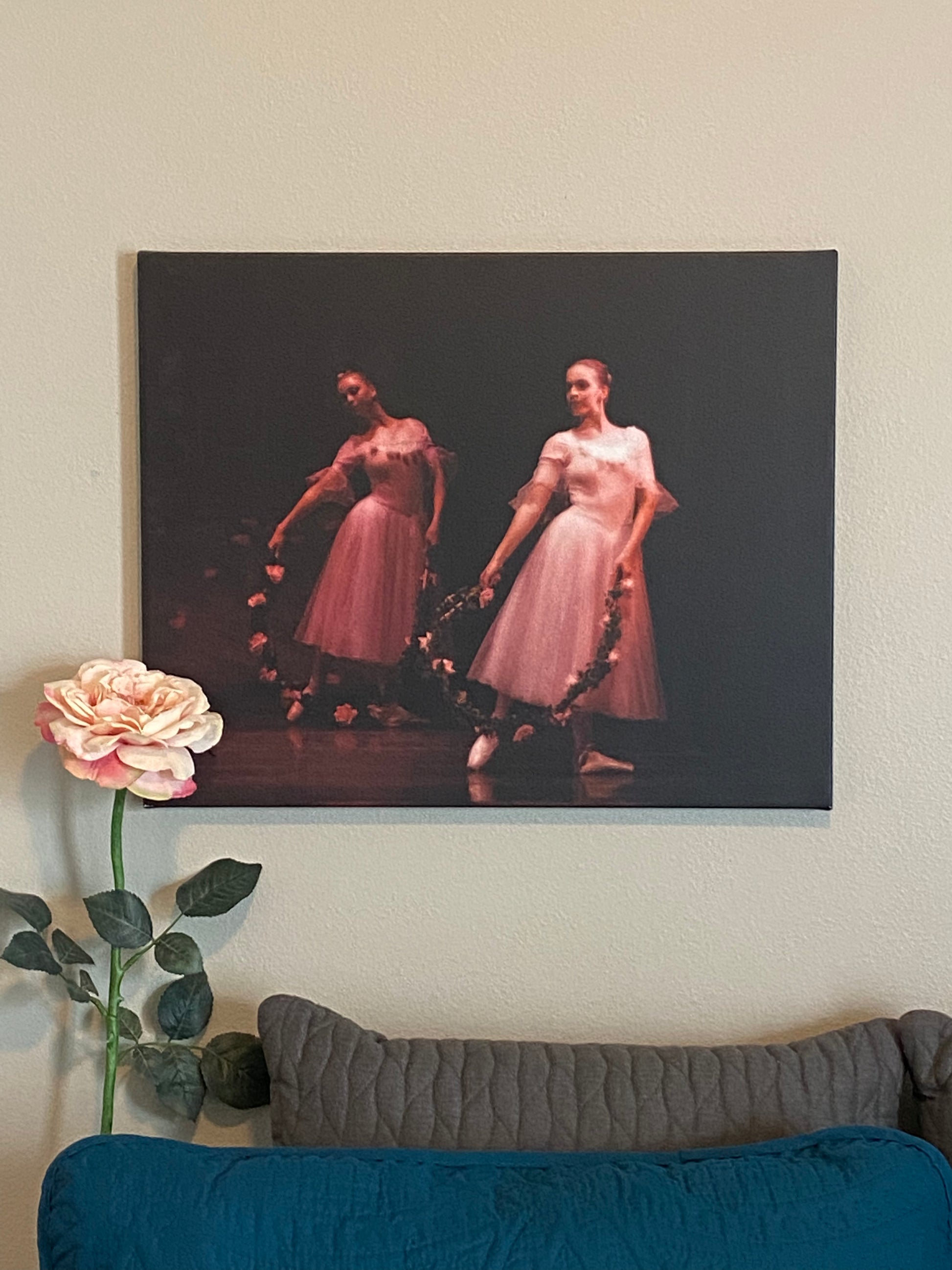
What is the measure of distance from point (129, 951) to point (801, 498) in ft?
3.61

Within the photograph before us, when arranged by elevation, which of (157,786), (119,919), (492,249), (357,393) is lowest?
(119,919)

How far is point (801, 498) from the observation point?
4.66ft

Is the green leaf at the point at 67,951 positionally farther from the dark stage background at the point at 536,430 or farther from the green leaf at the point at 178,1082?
the dark stage background at the point at 536,430

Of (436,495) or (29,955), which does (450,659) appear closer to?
(436,495)

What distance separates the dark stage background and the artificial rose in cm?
9

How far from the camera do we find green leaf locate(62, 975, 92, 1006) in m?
1.38

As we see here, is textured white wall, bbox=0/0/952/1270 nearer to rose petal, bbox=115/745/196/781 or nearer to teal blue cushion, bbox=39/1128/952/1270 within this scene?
rose petal, bbox=115/745/196/781

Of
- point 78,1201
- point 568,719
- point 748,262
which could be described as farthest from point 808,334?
point 78,1201

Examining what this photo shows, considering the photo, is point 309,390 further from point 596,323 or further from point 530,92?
point 530,92

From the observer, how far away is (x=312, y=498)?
1.43 metres

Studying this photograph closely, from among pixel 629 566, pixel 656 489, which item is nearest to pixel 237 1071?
pixel 629 566

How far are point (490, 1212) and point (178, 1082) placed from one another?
0.49 metres

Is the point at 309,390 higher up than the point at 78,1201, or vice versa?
the point at 309,390

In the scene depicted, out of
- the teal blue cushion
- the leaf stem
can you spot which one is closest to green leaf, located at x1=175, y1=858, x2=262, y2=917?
the leaf stem
